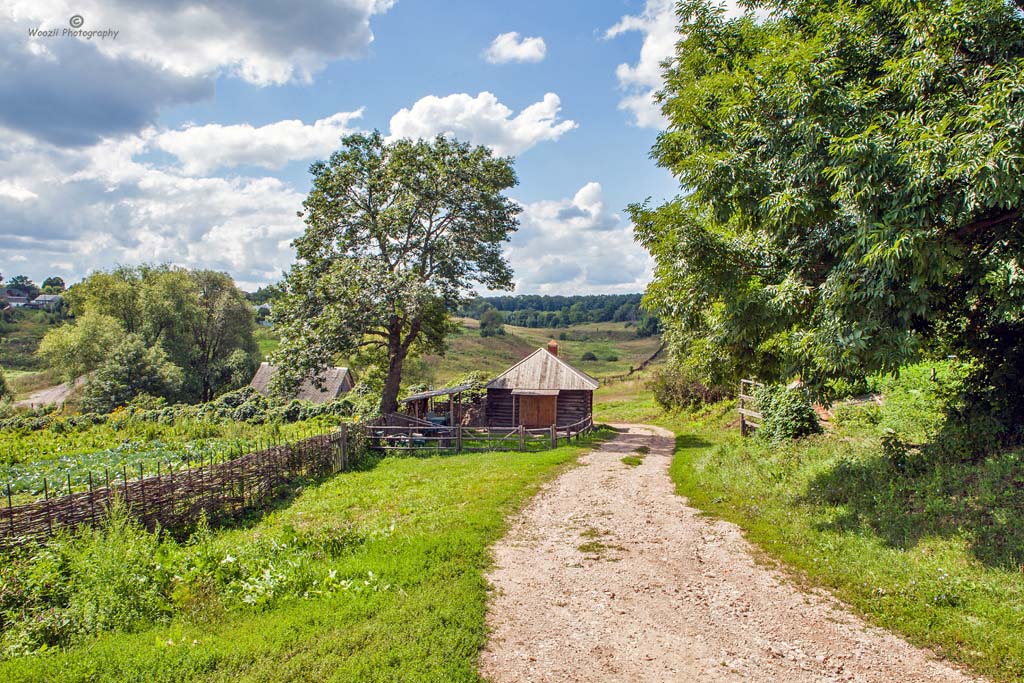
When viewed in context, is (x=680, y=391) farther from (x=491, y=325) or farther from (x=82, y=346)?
(x=491, y=325)

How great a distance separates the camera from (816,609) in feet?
26.0

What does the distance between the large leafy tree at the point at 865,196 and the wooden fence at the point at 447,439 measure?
1317 centimetres

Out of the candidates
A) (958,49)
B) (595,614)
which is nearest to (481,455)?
(595,614)

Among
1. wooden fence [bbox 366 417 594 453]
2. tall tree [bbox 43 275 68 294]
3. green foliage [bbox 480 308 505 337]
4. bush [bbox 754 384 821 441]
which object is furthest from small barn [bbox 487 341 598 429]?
tall tree [bbox 43 275 68 294]

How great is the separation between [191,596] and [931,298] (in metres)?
12.6

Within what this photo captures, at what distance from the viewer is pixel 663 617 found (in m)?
7.88

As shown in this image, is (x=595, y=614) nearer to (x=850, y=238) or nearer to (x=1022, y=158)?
(x=850, y=238)

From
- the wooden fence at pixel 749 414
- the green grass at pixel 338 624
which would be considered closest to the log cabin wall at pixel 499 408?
the wooden fence at pixel 749 414

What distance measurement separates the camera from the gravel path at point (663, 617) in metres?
6.47

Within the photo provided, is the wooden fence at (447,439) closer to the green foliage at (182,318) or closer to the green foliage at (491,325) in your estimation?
the green foliage at (182,318)

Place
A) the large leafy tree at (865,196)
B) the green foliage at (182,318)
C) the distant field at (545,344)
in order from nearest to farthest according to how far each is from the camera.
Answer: the large leafy tree at (865,196)
the green foliage at (182,318)
the distant field at (545,344)

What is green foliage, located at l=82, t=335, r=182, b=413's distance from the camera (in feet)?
145

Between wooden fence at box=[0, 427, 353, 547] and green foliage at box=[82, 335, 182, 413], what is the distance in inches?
1359

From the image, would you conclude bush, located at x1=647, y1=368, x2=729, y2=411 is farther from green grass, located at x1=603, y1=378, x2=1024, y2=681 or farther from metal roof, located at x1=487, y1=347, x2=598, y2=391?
green grass, located at x1=603, y1=378, x2=1024, y2=681
